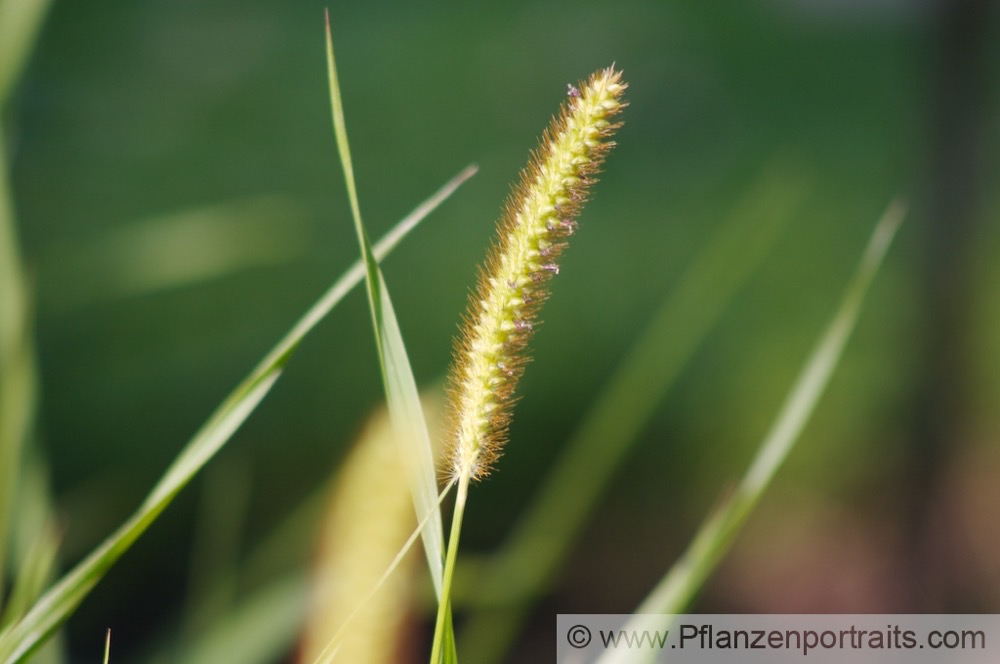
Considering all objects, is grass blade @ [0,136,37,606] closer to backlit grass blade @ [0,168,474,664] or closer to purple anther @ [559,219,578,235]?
backlit grass blade @ [0,168,474,664]

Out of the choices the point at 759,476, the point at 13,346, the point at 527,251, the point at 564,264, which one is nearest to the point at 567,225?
the point at 527,251

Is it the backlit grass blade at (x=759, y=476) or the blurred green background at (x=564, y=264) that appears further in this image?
the blurred green background at (x=564, y=264)

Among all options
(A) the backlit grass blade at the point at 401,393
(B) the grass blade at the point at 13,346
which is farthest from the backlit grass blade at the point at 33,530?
(A) the backlit grass blade at the point at 401,393

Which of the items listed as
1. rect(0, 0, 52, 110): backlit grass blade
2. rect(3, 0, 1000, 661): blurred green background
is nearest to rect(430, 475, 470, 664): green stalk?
rect(0, 0, 52, 110): backlit grass blade

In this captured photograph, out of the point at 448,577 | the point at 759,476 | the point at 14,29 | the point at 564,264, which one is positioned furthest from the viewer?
the point at 564,264

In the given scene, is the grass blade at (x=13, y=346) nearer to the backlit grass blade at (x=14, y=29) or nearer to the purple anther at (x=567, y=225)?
the backlit grass blade at (x=14, y=29)

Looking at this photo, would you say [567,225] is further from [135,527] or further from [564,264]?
[564,264]

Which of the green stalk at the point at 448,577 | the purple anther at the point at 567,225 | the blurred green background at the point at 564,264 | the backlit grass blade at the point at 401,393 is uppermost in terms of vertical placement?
the blurred green background at the point at 564,264
